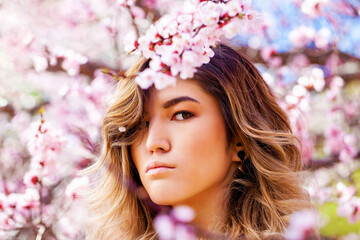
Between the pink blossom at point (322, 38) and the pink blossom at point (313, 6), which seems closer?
the pink blossom at point (313, 6)

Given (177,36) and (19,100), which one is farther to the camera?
(19,100)

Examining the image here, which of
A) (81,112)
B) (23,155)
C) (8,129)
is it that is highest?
(81,112)

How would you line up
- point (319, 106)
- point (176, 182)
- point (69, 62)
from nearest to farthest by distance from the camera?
1. point (176, 182)
2. point (69, 62)
3. point (319, 106)

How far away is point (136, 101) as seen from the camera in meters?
1.76

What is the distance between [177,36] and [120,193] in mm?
856

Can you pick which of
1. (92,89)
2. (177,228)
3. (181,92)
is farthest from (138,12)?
(177,228)

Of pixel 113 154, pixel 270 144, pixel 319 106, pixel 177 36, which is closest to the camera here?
pixel 177 36

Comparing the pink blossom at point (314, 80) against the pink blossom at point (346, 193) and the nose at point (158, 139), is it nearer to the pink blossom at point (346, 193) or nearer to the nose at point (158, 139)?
the pink blossom at point (346, 193)

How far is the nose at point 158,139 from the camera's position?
5.16ft

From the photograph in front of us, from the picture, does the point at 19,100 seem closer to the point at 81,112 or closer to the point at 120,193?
the point at 81,112

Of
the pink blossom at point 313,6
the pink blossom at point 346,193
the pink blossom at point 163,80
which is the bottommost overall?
the pink blossom at point 346,193

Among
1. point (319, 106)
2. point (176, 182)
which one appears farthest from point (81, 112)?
point (319, 106)

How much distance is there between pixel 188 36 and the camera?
144cm

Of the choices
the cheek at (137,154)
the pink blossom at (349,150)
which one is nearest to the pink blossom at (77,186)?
the cheek at (137,154)
